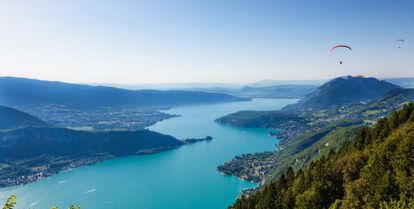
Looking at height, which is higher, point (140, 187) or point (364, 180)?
point (364, 180)

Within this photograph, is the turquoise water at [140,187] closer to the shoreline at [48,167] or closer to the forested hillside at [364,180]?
the shoreline at [48,167]

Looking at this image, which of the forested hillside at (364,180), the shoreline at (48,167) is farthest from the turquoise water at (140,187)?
the forested hillside at (364,180)

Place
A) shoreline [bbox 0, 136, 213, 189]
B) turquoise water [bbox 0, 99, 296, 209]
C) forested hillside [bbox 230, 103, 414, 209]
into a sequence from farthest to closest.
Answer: shoreline [bbox 0, 136, 213, 189] → turquoise water [bbox 0, 99, 296, 209] → forested hillside [bbox 230, 103, 414, 209]

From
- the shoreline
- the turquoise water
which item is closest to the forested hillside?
the turquoise water

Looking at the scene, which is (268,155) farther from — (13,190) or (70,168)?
(13,190)

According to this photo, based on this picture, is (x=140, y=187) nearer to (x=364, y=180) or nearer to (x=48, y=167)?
(x=48, y=167)

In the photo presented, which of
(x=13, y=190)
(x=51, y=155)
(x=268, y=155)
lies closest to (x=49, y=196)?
(x=13, y=190)

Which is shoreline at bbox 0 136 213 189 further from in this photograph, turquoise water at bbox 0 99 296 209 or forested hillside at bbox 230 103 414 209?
forested hillside at bbox 230 103 414 209

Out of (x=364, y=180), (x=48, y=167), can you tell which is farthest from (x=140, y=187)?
(x=364, y=180)
